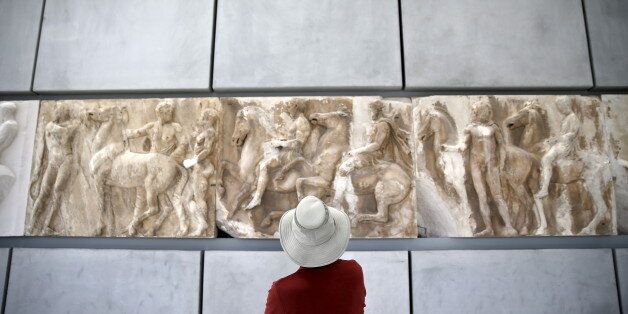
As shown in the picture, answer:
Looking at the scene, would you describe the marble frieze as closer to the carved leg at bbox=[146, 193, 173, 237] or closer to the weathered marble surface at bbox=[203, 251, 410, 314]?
the carved leg at bbox=[146, 193, 173, 237]

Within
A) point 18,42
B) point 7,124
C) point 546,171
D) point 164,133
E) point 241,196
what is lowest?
point 241,196

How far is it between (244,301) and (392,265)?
1328 mm

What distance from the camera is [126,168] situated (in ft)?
12.8

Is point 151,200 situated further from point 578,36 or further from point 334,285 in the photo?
point 578,36

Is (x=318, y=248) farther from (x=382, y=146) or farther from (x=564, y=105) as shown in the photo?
(x=564, y=105)

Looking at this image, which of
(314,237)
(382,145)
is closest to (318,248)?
(314,237)

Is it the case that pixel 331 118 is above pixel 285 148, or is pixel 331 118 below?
above

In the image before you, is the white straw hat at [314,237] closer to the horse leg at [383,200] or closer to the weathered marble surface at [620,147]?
the horse leg at [383,200]

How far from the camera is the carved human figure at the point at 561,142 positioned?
385 centimetres

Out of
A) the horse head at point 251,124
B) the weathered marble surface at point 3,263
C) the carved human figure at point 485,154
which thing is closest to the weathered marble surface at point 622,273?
the carved human figure at point 485,154

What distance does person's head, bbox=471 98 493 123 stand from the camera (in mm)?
3900

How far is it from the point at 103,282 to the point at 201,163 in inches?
54.1

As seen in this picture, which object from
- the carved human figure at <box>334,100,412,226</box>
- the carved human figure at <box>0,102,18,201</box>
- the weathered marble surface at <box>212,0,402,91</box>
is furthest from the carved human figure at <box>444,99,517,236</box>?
the carved human figure at <box>0,102,18,201</box>

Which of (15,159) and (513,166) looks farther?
(15,159)
